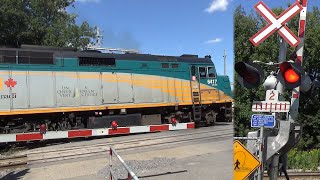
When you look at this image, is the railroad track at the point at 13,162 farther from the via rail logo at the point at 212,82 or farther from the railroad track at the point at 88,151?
the via rail logo at the point at 212,82

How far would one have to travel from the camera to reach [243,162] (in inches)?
174

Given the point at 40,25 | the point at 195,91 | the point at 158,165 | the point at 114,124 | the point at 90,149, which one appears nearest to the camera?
the point at 158,165

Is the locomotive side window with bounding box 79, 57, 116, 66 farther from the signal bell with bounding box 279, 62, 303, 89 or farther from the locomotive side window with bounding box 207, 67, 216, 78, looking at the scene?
the signal bell with bounding box 279, 62, 303, 89

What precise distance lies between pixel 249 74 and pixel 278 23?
608 millimetres

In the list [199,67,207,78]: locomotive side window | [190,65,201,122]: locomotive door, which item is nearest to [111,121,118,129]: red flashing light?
[190,65,201,122]: locomotive door

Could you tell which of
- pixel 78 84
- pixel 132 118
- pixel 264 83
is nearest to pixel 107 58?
pixel 78 84

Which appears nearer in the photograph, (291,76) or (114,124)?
(291,76)

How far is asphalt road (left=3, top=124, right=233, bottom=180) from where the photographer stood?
869 centimetres

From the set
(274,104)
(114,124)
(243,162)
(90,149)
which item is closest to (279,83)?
(274,104)

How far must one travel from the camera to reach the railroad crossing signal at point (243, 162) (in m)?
4.33

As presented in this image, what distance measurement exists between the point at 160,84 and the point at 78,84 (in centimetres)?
410

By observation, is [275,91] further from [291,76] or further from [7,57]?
[7,57]

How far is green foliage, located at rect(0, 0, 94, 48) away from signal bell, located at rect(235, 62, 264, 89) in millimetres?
25816

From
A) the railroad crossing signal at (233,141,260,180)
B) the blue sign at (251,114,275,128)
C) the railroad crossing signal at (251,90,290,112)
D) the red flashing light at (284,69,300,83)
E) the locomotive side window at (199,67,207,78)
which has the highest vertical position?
the locomotive side window at (199,67,207,78)
